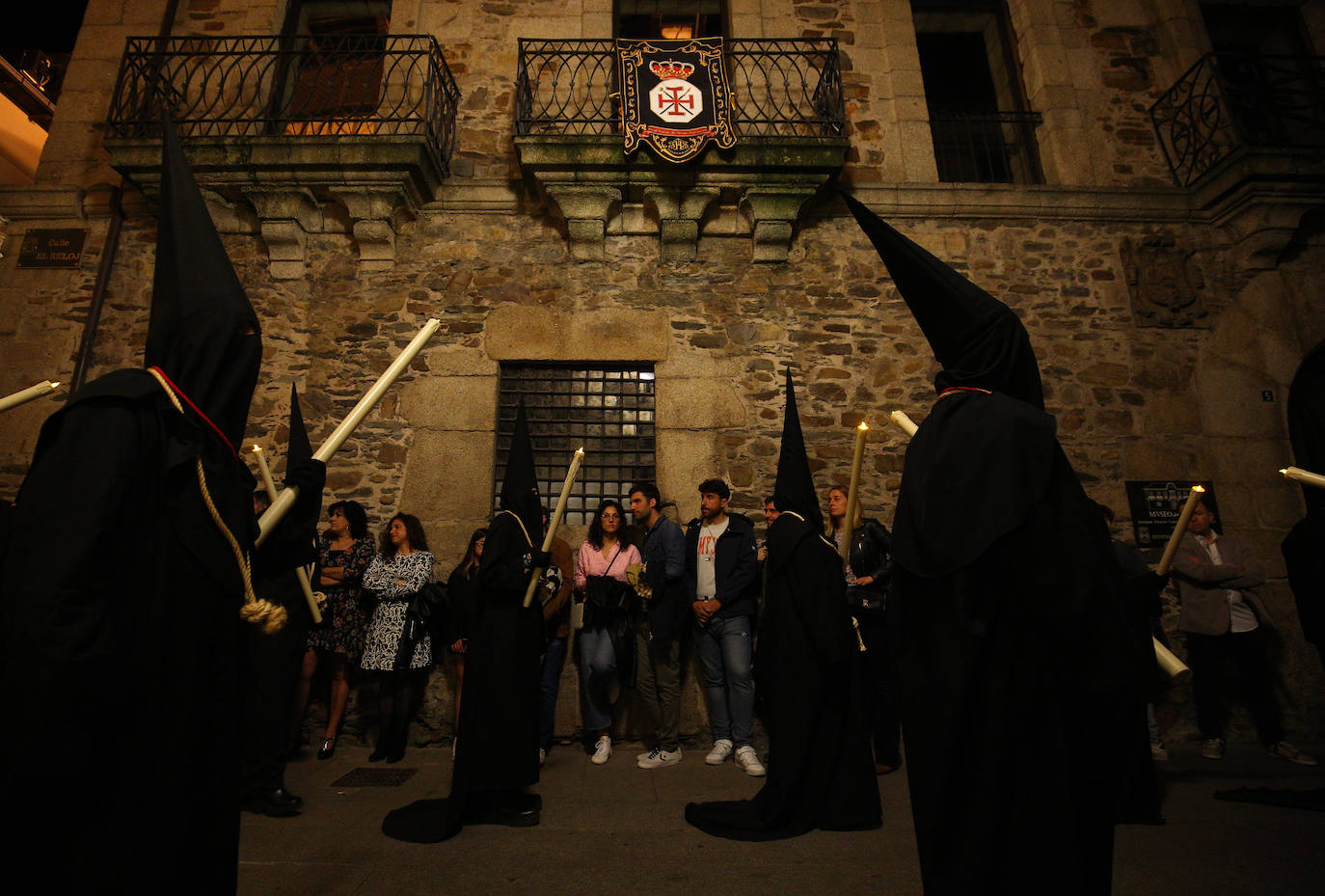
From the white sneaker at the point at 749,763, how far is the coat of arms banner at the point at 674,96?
5.25 meters

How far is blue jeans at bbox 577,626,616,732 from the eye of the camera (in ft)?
16.7

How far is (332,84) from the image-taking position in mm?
6816

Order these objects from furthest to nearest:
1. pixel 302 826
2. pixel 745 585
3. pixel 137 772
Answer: pixel 745 585 → pixel 302 826 → pixel 137 772

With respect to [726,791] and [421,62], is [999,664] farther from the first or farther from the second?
[421,62]

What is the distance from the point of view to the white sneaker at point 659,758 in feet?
15.6

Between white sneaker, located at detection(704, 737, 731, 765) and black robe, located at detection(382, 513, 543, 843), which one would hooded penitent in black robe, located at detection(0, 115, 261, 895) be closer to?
black robe, located at detection(382, 513, 543, 843)

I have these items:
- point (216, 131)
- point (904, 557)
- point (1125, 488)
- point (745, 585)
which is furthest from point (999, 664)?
point (216, 131)

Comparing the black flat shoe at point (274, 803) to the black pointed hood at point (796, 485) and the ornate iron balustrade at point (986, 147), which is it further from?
the ornate iron balustrade at point (986, 147)

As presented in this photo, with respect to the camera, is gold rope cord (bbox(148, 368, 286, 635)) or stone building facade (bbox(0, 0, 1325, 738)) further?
stone building facade (bbox(0, 0, 1325, 738))

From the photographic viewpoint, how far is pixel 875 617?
4805mm

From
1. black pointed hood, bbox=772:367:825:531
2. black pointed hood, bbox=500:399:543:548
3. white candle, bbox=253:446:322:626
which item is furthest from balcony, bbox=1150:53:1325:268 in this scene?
white candle, bbox=253:446:322:626

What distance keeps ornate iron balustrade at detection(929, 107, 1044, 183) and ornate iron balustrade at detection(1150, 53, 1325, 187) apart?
131 centimetres

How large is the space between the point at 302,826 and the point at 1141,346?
819 cm

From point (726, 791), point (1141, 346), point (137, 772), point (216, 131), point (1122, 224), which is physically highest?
point (216, 131)
